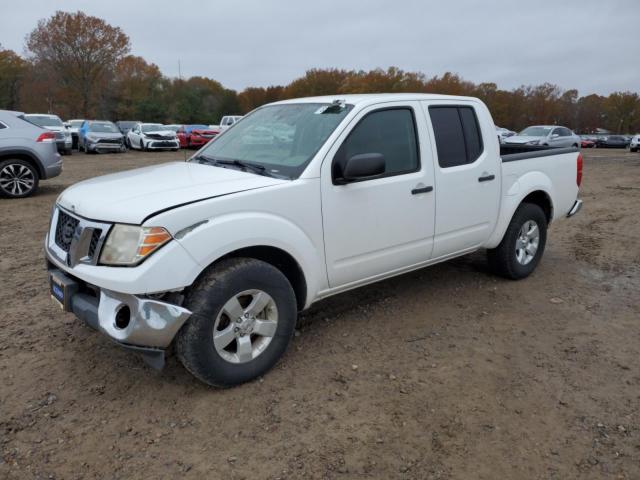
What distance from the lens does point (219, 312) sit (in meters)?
2.96

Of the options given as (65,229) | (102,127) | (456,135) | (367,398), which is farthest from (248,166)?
(102,127)

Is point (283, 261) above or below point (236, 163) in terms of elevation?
below

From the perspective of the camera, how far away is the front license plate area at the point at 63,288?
3.07 meters

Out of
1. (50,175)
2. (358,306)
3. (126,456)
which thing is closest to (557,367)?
(358,306)

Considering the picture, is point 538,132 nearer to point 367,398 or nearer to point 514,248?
point 514,248

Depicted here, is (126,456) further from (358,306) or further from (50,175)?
(50,175)

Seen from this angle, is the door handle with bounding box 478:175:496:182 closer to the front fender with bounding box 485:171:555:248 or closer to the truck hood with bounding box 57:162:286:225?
the front fender with bounding box 485:171:555:248

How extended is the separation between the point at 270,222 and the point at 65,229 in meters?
1.31

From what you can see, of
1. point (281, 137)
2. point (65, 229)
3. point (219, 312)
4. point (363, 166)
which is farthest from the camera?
point (281, 137)

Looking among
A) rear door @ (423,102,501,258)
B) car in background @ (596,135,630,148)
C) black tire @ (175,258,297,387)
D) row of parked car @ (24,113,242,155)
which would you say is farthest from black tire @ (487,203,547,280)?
car in background @ (596,135,630,148)

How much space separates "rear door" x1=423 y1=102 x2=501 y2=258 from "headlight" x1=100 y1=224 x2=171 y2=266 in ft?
7.47

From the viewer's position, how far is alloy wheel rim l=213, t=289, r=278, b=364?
10.0 feet

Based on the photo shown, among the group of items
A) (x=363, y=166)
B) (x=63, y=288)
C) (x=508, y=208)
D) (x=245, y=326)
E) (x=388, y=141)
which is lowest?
(x=245, y=326)

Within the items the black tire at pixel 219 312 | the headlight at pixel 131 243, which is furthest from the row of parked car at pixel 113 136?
the headlight at pixel 131 243
